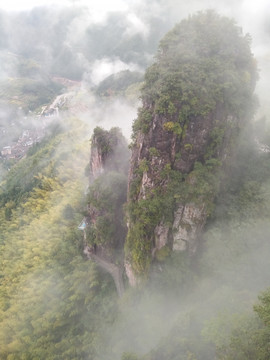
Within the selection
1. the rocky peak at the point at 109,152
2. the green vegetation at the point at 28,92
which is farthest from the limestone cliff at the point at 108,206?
the green vegetation at the point at 28,92

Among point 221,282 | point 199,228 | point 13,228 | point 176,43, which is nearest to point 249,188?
point 199,228

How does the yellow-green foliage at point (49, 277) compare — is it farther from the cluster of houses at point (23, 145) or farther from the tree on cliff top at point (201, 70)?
the cluster of houses at point (23, 145)

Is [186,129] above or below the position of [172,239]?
above

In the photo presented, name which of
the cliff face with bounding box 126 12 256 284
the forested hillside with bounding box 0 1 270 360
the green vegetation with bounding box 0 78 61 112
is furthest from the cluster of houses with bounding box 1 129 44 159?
the cliff face with bounding box 126 12 256 284

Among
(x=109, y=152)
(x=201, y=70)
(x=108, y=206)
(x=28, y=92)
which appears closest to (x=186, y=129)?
(x=201, y=70)

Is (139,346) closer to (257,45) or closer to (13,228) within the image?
(13,228)

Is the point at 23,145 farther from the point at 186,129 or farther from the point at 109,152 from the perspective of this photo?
the point at 186,129

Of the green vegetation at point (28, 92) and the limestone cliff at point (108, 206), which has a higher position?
the green vegetation at point (28, 92)

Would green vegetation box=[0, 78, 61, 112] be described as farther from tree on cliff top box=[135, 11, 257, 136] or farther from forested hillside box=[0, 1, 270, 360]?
tree on cliff top box=[135, 11, 257, 136]
